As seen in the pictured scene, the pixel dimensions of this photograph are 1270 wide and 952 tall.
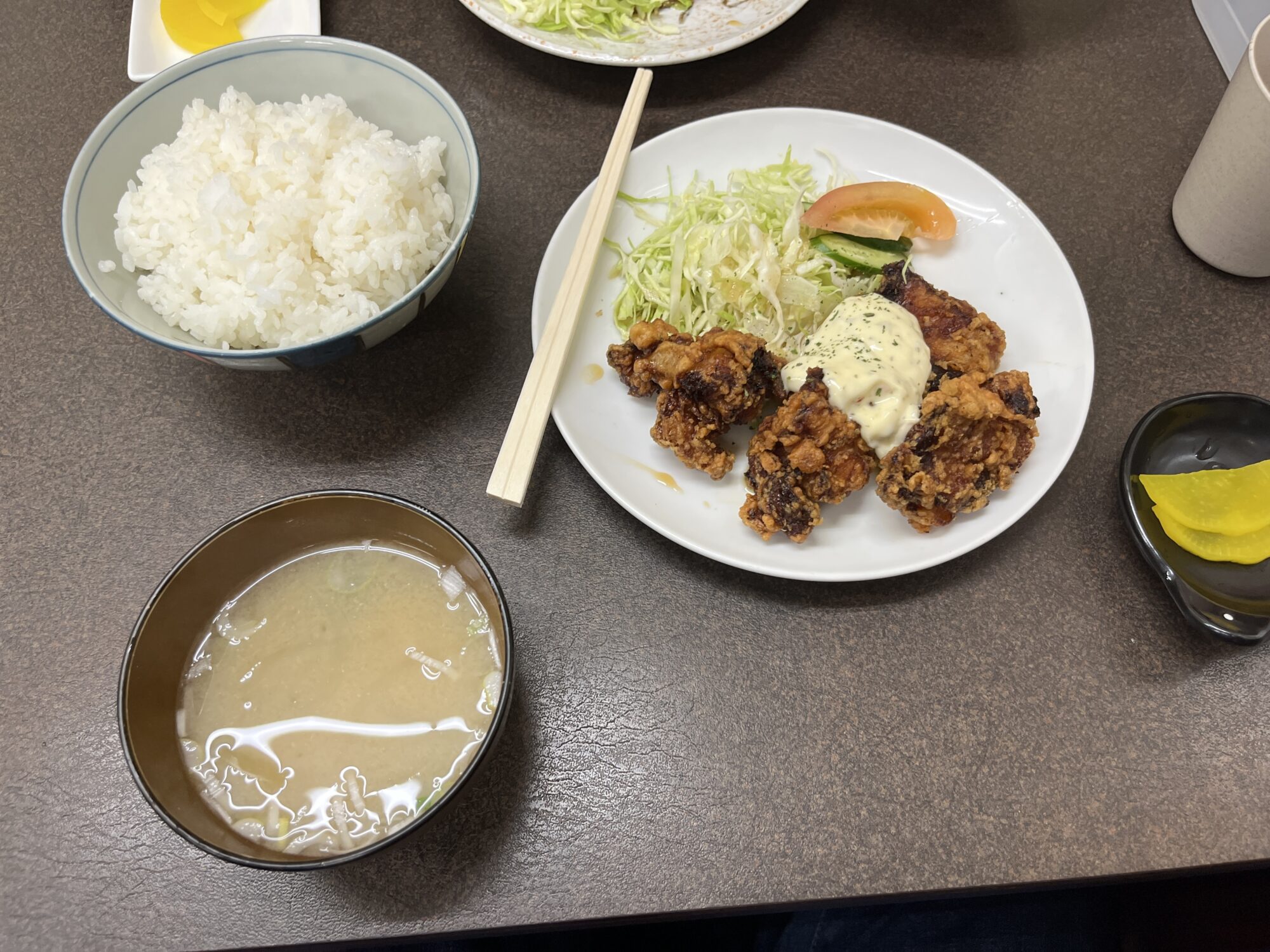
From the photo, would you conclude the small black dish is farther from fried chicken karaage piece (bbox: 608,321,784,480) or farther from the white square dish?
the white square dish

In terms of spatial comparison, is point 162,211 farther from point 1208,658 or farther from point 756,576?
point 1208,658

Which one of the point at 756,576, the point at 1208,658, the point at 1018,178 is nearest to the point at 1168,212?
the point at 1018,178

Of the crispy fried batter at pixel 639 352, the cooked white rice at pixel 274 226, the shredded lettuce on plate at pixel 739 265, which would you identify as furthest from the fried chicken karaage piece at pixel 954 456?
the cooked white rice at pixel 274 226

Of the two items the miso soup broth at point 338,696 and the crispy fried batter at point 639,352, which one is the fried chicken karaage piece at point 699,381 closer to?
the crispy fried batter at point 639,352

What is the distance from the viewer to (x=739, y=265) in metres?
1.98

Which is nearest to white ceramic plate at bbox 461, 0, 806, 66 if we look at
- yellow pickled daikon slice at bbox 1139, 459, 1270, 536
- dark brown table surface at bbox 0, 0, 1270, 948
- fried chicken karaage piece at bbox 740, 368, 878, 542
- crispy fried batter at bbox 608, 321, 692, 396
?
dark brown table surface at bbox 0, 0, 1270, 948

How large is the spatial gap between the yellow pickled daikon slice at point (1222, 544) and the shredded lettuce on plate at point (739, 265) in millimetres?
855

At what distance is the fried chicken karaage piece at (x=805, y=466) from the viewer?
1.60 meters

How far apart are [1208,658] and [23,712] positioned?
2414mm

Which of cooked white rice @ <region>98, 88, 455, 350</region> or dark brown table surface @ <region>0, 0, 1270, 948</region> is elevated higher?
cooked white rice @ <region>98, 88, 455, 350</region>

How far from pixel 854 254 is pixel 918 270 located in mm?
160

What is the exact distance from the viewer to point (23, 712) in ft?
5.21

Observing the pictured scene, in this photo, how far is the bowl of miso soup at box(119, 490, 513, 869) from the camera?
1.29 m

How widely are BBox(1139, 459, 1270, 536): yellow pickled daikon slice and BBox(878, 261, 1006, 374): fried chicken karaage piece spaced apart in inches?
16.2
